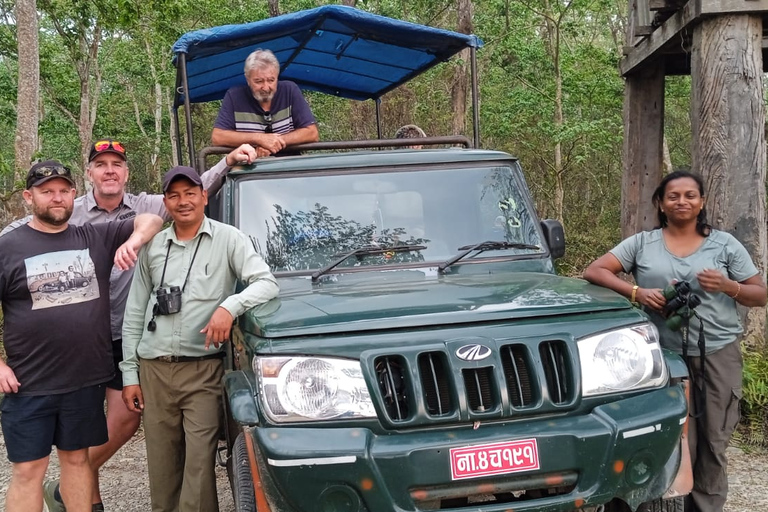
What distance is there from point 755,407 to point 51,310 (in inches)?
175

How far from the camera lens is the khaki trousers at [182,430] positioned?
3.36 meters

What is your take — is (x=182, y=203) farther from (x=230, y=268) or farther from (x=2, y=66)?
(x=2, y=66)

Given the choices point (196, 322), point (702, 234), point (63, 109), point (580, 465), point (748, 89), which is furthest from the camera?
point (63, 109)

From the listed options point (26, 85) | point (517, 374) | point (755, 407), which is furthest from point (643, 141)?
point (26, 85)

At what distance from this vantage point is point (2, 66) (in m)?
21.6

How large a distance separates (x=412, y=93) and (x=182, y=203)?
13931 millimetres

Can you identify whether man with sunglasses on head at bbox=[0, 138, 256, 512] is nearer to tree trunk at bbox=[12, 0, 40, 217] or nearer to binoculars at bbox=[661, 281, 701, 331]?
binoculars at bbox=[661, 281, 701, 331]

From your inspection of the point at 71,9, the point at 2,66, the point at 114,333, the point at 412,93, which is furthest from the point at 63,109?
the point at 114,333

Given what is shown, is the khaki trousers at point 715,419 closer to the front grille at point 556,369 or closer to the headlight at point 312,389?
the front grille at point 556,369

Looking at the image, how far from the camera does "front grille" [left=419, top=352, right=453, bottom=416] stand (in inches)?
103

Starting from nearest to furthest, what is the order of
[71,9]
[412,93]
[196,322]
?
[196,322] < [71,9] < [412,93]

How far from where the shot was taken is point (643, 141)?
7.73 m

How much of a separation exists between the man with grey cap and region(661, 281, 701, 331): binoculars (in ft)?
5.84

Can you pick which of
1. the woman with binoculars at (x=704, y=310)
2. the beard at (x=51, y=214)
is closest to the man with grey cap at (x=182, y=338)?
the beard at (x=51, y=214)
